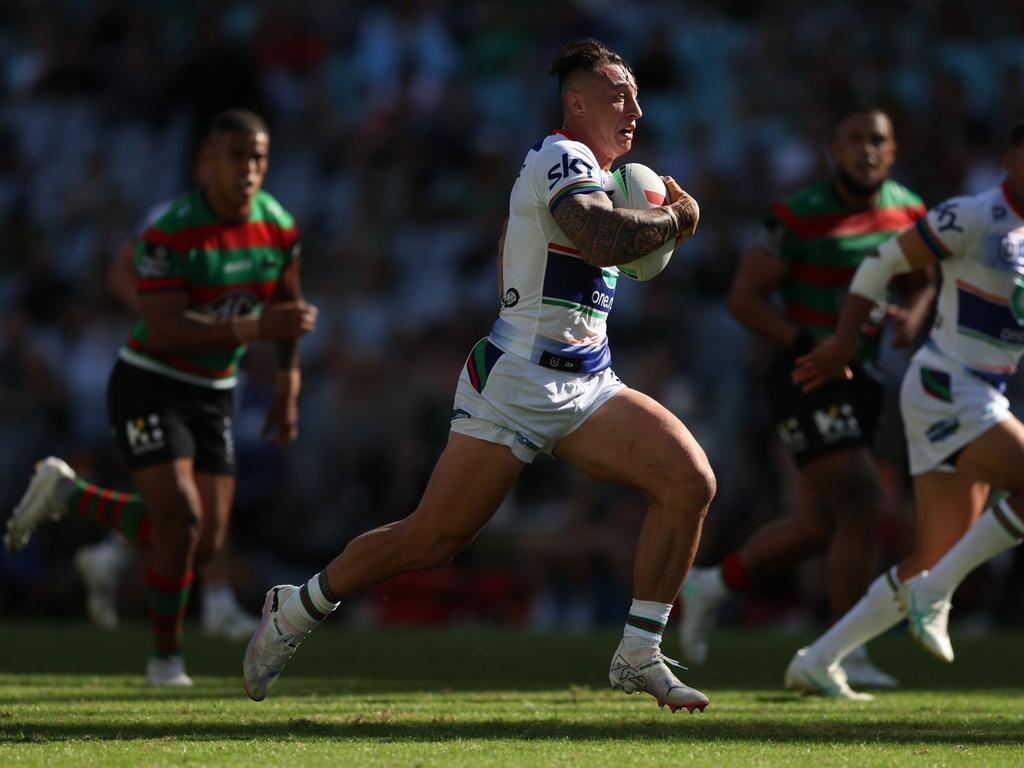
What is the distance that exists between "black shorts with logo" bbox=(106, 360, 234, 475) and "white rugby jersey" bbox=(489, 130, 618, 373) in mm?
2932

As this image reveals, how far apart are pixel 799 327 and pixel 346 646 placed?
4.14m

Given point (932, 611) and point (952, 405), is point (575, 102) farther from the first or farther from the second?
point (932, 611)

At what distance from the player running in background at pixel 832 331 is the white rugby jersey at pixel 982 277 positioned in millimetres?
1046

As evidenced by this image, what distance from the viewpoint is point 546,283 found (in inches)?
253

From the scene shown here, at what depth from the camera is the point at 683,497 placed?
20.7ft

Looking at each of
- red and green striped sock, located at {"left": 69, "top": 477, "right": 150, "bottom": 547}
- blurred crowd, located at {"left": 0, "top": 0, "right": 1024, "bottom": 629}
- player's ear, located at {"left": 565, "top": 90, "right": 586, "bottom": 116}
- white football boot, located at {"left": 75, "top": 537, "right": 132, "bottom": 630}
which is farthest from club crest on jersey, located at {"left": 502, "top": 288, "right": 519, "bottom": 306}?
white football boot, located at {"left": 75, "top": 537, "right": 132, "bottom": 630}

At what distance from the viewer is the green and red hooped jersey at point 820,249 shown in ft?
30.7

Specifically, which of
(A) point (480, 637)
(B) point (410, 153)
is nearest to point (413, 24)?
(B) point (410, 153)

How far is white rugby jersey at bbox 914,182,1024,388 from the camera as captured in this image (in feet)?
25.8

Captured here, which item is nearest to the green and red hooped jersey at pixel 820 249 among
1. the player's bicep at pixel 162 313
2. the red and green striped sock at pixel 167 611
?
the player's bicep at pixel 162 313

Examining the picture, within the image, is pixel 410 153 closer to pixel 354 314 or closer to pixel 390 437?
pixel 354 314

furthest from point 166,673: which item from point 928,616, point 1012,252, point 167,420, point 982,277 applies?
point 1012,252

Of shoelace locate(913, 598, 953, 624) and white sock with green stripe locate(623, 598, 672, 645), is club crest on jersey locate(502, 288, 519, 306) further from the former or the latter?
shoelace locate(913, 598, 953, 624)

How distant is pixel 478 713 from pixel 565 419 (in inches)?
60.0
